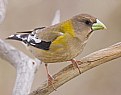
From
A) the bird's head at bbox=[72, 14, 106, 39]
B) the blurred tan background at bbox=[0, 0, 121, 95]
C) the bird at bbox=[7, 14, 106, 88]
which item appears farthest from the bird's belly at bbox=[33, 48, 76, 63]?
the blurred tan background at bbox=[0, 0, 121, 95]

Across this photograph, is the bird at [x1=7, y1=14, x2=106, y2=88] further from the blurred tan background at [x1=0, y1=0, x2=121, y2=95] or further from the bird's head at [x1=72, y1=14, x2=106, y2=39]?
the blurred tan background at [x1=0, y1=0, x2=121, y2=95]

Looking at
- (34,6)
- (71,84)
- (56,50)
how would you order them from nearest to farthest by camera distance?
(56,50) → (71,84) → (34,6)

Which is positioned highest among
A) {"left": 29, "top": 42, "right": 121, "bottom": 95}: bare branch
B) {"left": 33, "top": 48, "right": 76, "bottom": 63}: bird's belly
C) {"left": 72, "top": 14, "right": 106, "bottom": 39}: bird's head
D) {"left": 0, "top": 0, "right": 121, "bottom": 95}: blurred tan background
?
{"left": 0, "top": 0, "right": 121, "bottom": 95}: blurred tan background

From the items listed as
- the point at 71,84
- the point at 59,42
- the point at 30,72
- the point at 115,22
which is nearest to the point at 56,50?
the point at 59,42

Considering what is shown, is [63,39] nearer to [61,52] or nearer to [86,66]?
[61,52]

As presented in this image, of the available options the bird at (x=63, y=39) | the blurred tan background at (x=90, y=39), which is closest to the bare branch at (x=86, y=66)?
the bird at (x=63, y=39)

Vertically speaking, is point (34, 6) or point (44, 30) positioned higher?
point (34, 6)

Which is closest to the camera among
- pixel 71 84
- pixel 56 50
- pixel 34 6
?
pixel 56 50

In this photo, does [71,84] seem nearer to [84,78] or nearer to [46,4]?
[84,78]
